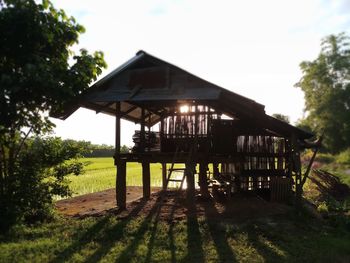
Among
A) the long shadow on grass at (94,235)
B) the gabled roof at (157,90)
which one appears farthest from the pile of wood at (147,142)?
the long shadow on grass at (94,235)

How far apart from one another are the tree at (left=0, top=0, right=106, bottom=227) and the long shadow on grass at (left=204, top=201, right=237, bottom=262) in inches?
207

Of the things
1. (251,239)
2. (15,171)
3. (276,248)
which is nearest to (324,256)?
(276,248)

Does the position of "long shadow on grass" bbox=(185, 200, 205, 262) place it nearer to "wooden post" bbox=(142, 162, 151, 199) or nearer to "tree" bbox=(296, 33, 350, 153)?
"wooden post" bbox=(142, 162, 151, 199)

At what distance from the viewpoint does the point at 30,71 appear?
844cm

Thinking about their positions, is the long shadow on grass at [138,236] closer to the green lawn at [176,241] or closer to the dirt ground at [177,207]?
the green lawn at [176,241]

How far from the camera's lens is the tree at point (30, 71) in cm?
859

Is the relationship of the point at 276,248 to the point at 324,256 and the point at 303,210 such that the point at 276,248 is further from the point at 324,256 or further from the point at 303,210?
the point at 303,210

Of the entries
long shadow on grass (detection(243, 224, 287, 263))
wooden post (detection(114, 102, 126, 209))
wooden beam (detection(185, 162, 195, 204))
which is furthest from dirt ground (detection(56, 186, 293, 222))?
long shadow on grass (detection(243, 224, 287, 263))

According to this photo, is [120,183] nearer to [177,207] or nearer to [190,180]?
[177,207]

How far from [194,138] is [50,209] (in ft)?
17.2

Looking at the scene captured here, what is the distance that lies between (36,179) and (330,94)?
43652mm

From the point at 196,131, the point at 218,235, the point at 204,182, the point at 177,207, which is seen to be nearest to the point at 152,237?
the point at 218,235

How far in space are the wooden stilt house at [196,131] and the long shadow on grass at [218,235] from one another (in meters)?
1.05

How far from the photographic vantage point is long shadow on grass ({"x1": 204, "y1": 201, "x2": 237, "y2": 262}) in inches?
295
